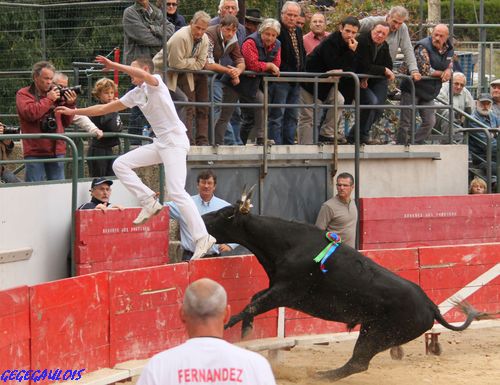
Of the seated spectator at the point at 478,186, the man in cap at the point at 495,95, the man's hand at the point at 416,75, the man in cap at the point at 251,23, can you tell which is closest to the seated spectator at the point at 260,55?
the man in cap at the point at 251,23

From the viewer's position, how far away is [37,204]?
352 inches

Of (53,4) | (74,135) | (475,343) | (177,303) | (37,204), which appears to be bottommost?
(475,343)

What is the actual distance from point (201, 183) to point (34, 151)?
1478mm

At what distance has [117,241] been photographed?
31.2 ft

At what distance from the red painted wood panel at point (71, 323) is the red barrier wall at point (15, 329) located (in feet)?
0.22

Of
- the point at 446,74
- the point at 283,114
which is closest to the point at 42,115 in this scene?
the point at 283,114

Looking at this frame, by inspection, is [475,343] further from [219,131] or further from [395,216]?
[219,131]

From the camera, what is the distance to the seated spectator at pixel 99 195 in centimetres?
929

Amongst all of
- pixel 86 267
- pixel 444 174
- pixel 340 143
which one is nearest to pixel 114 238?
pixel 86 267

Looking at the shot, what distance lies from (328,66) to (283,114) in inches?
28.8

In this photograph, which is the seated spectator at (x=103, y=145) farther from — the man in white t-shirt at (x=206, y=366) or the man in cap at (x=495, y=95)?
the man in white t-shirt at (x=206, y=366)

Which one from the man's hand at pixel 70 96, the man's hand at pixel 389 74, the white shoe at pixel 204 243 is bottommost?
the white shoe at pixel 204 243

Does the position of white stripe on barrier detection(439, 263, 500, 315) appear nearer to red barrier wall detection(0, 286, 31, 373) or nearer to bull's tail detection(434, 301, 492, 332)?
bull's tail detection(434, 301, 492, 332)

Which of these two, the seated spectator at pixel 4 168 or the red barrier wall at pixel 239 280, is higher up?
the seated spectator at pixel 4 168
